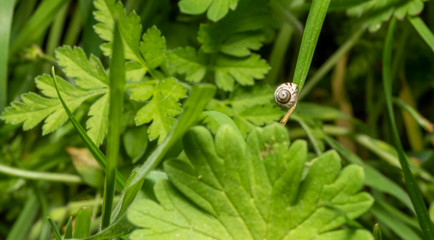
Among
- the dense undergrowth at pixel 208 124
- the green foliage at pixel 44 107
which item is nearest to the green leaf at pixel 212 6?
the dense undergrowth at pixel 208 124

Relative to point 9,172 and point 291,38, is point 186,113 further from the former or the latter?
point 291,38

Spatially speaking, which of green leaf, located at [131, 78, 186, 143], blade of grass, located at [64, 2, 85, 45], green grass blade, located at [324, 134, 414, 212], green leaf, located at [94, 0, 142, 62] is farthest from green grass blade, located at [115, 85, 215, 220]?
blade of grass, located at [64, 2, 85, 45]

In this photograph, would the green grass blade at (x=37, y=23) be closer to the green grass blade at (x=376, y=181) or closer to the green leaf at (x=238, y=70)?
the green leaf at (x=238, y=70)

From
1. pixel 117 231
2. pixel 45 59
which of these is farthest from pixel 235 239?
pixel 45 59

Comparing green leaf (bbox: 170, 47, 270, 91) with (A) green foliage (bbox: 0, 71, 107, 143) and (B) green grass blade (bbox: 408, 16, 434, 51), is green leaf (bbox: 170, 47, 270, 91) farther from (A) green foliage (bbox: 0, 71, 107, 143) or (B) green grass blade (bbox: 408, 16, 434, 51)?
(B) green grass blade (bbox: 408, 16, 434, 51)

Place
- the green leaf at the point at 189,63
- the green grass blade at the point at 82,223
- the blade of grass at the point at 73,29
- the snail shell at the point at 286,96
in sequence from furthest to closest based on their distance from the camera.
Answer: the blade of grass at the point at 73,29
the green leaf at the point at 189,63
the snail shell at the point at 286,96
the green grass blade at the point at 82,223

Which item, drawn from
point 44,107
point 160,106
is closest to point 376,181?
point 160,106

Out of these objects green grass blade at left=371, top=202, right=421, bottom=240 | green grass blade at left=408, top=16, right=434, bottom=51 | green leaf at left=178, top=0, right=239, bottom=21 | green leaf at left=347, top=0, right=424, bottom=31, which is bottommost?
green grass blade at left=371, top=202, right=421, bottom=240
